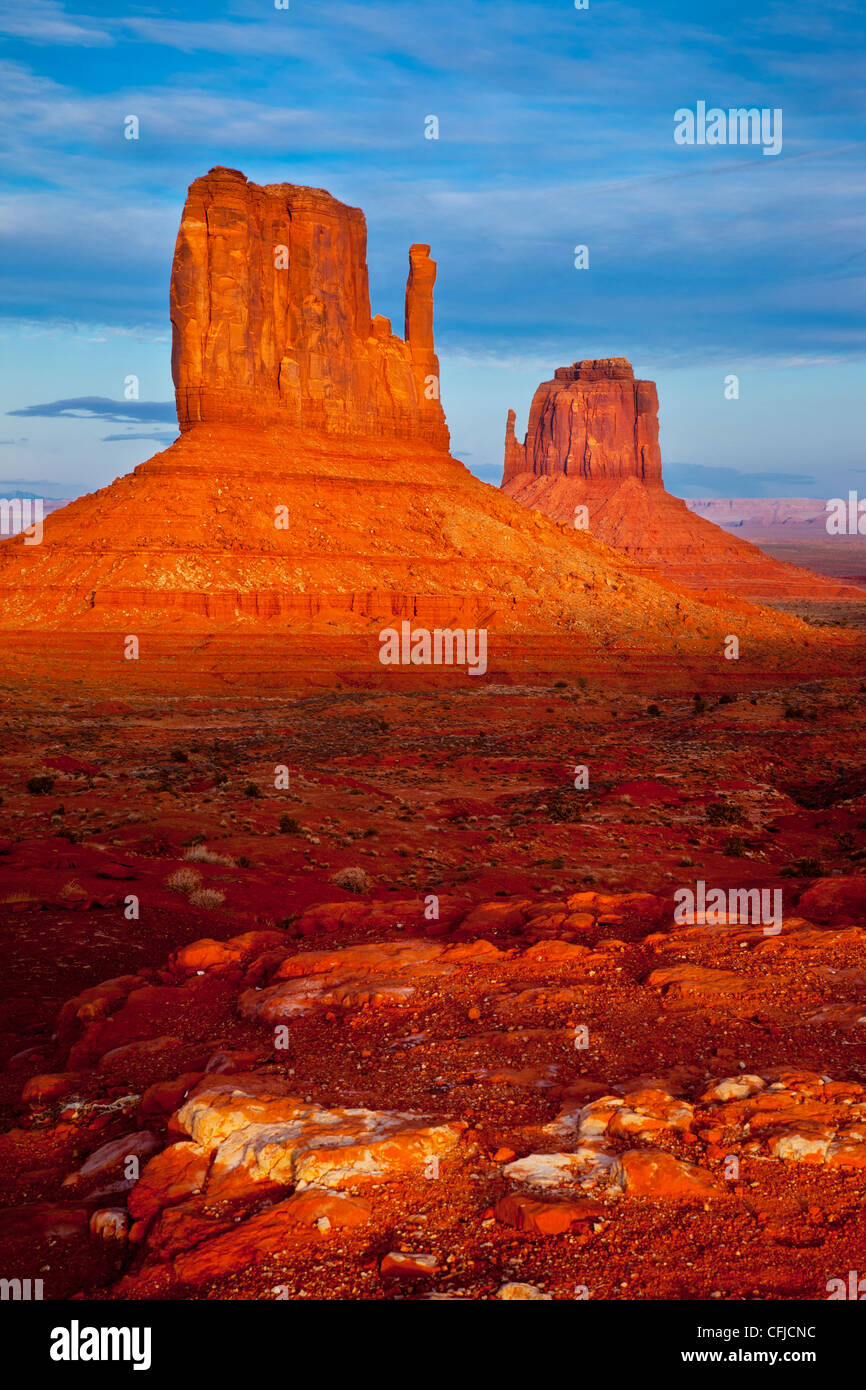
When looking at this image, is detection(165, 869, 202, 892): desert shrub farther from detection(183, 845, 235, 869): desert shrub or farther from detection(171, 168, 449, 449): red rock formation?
detection(171, 168, 449, 449): red rock formation

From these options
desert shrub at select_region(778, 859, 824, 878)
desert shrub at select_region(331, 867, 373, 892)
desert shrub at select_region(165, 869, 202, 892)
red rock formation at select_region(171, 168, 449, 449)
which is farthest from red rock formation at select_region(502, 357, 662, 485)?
desert shrub at select_region(165, 869, 202, 892)

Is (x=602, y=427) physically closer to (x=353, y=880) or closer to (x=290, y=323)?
(x=290, y=323)

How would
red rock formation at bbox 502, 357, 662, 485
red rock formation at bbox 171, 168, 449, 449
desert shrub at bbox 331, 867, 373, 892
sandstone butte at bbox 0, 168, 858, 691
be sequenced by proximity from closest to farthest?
desert shrub at bbox 331, 867, 373, 892 → sandstone butte at bbox 0, 168, 858, 691 → red rock formation at bbox 171, 168, 449, 449 → red rock formation at bbox 502, 357, 662, 485

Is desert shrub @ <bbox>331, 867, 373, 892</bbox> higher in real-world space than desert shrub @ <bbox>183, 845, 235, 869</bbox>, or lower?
lower

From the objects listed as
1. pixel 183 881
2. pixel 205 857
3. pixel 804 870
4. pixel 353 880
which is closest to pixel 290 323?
pixel 205 857

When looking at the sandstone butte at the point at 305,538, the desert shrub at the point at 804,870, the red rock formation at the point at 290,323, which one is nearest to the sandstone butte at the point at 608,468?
the red rock formation at the point at 290,323
